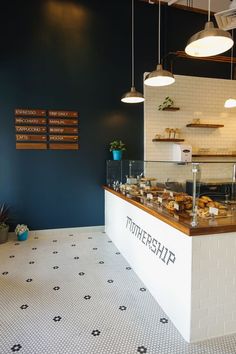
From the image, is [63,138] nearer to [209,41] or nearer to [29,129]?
[29,129]

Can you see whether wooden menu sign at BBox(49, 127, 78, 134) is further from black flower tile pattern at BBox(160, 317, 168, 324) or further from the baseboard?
black flower tile pattern at BBox(160, 317, 168, 324)

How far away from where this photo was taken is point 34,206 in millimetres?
4238

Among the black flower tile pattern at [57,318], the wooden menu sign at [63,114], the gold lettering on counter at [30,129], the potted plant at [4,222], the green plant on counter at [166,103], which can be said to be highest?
the green plant on counter at [166,103]

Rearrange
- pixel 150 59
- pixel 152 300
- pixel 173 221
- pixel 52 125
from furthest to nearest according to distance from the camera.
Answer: pixel 150 59, pixel 52 125, pixel 152 300, pixel 173 221

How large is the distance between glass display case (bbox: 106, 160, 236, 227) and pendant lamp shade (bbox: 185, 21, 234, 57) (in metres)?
0.99

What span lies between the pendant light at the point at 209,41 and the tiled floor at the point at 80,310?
2.32 meters

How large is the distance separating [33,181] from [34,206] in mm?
438

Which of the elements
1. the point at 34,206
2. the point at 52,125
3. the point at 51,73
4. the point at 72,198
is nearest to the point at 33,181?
the point at 34,206

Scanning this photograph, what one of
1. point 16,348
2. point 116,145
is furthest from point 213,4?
point 16,348

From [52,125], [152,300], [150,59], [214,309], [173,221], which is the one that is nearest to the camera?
[214,309]

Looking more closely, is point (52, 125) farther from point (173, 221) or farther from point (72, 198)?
point (173, 221)

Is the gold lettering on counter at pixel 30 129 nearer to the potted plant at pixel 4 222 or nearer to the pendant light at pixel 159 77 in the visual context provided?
the potted plant at pixel 4 222

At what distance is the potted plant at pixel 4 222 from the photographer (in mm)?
3880

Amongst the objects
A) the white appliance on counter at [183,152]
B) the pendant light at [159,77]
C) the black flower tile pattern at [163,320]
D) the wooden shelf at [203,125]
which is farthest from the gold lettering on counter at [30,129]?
the black flower tile pattern at [163,320]
